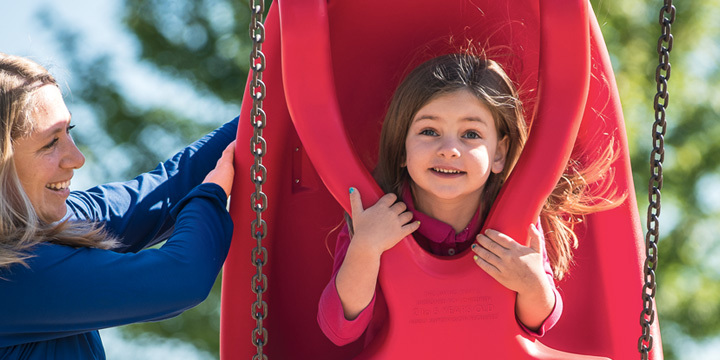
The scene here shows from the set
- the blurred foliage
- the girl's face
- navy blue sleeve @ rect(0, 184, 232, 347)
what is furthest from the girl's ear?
the blurred foliage

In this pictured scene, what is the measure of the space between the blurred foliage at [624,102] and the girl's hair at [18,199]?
16.5ft

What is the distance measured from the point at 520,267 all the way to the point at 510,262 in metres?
0.03

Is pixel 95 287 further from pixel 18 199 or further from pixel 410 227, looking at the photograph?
pixel 410 227

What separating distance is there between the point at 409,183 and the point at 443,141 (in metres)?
0.23

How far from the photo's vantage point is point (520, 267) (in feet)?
7.09

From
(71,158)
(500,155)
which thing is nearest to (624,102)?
(500,155)

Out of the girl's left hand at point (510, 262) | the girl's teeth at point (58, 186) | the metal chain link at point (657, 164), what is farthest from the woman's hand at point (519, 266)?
the girl's teeth at point (58, 186)

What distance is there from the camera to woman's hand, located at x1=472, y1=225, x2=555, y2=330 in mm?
2162

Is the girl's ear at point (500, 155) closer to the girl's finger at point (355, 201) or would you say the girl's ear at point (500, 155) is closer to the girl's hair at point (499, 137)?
the girl's hair at point (499, 137)

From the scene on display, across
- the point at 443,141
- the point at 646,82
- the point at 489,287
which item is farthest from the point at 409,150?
the point at 646,82

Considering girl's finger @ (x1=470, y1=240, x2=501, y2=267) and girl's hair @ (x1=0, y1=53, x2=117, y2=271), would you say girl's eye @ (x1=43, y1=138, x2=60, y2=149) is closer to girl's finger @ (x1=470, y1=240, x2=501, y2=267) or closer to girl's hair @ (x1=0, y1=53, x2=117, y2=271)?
girl's hair @ (x1=0, y1=53, x2=117, y2=271)

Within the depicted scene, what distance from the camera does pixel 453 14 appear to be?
2639 millimetres

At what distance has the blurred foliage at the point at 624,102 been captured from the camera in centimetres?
701

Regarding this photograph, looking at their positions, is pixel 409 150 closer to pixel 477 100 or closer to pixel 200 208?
pixel 477 100
